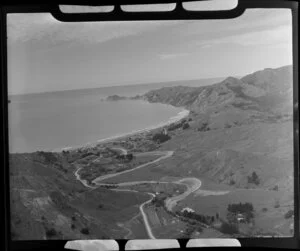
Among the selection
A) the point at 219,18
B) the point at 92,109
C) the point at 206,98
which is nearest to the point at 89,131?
the point at 92,109

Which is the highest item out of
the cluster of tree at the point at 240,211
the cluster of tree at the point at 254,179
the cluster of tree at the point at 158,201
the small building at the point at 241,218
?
the cluster of tree at the point at 254,179

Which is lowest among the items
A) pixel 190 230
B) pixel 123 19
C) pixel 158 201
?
pixel 190 230

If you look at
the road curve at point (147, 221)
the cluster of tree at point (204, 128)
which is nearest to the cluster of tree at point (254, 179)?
the cluster of tree at point (204, 128)

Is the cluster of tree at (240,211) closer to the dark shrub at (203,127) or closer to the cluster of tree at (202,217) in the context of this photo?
the cluster of tree at (202,217)

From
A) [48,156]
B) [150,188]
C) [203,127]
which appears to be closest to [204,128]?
[203,127]

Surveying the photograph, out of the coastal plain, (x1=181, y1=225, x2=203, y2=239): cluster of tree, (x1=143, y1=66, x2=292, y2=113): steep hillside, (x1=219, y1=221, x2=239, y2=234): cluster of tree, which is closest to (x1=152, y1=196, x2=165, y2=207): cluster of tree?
the coastal plain

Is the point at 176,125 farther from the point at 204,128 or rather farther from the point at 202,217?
the point at 202,217
